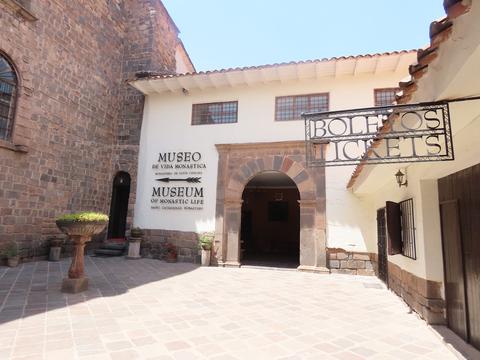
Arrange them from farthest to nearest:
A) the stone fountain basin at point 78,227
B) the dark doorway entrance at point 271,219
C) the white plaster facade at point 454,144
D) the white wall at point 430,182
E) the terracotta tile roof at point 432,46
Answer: the dark doorway entrance at point 271,219
the stone fountain basin at point 78,227
the white wall at point 430,182
the white plaster facade at point 454,144
the terracotta tile roof at point 432,46

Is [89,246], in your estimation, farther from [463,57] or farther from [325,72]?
[463,57]

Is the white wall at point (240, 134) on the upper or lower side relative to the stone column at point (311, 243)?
upper

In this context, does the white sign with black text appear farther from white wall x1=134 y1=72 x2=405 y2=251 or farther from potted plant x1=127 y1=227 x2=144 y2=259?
potted plant x1=127 y1=227 x2=144 y2=259

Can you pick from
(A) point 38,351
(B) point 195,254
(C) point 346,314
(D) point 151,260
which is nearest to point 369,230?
(C) point 346,314

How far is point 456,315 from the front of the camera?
3.70 meters

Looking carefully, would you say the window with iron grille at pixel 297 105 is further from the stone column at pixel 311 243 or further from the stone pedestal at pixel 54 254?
the stone pedestal at pixel 54 254

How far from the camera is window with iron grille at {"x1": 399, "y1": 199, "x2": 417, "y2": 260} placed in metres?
4.73

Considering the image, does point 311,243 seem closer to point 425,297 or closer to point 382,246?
point 382,246

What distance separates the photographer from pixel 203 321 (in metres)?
3.92

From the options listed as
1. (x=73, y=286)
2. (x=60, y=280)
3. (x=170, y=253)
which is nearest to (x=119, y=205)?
(x=170, y=253)

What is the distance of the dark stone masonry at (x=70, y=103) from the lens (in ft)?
25.0

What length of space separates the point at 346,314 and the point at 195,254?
5.53 meters

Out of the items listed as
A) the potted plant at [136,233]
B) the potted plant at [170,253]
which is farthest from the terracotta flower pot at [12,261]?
the potted plant at [170,253]

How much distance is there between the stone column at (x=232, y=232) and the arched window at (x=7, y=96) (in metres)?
5.85
